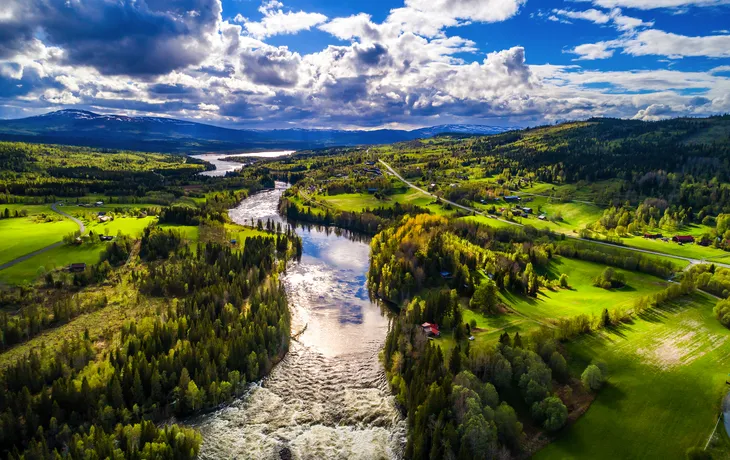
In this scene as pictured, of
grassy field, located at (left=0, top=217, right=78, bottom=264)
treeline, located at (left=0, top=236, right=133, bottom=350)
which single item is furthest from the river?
grassy field, located at (left=0, top=217, right=78, bottom=264)

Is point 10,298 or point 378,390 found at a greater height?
point 10,298

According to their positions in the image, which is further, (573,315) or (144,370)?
(573,315)

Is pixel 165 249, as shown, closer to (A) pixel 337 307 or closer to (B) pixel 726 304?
(A) pixel 337 307

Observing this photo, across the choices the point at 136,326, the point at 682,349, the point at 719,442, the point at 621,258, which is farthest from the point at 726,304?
the point at 136,326

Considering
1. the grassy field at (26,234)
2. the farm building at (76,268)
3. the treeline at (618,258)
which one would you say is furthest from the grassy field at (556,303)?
the grassy field at (26,234)

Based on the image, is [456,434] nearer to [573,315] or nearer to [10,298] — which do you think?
[573,315]

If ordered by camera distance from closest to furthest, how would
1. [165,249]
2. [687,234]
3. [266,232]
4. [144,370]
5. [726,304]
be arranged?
1. [144,370]
2. [726,304]
3. [165,249]
4. [687,234]
5. [266,232]

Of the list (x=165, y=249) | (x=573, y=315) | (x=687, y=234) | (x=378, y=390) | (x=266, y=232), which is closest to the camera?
(x=378, y=390)
